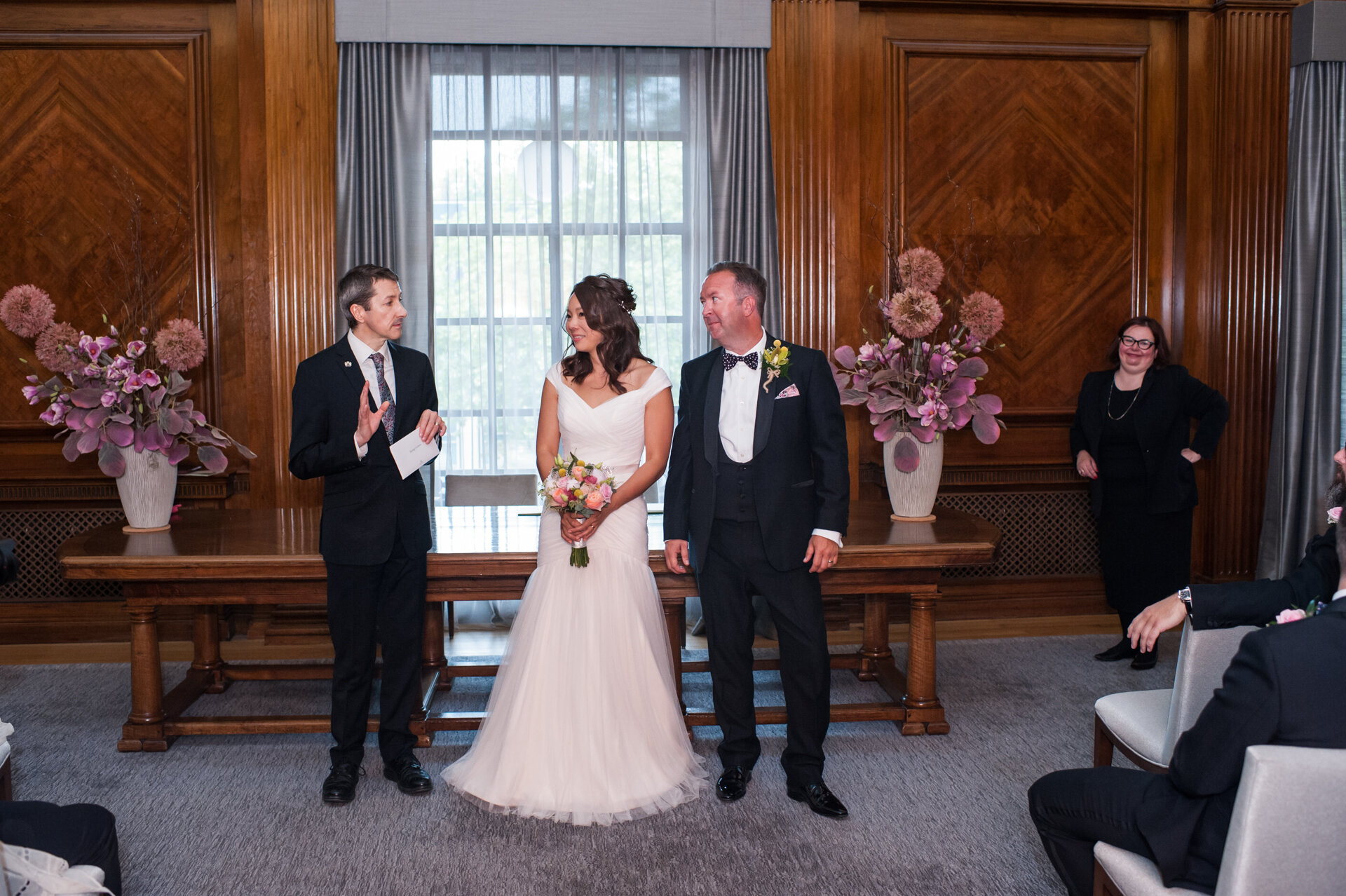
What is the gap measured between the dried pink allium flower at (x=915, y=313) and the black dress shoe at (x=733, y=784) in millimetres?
2055

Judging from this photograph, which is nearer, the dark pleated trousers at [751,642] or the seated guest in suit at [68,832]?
the seated guest in suit at [68,832]

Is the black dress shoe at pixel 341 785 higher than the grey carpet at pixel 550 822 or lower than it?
higher

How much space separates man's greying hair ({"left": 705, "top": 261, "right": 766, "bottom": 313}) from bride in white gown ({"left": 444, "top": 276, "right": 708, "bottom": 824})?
388 millimetres

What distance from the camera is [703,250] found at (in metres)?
5.34

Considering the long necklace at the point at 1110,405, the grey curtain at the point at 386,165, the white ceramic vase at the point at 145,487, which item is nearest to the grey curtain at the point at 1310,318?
the long necklace at the point at 1110,405

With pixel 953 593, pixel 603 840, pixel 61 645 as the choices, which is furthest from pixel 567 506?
pixel 61 645

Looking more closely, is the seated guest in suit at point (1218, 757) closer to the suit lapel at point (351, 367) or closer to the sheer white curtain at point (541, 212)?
the suit lapel at point (351, 367)

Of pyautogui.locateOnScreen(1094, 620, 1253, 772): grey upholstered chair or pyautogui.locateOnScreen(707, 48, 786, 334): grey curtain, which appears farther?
pyautogui.locateOnScreen(707, 48, 786, 334): grey curtain

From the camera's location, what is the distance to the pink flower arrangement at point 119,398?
4.08 meters

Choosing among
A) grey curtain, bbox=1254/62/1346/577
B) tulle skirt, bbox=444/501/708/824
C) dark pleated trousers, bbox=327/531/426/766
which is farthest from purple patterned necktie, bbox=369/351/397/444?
grey curtain, bbox=1254/62/1346/577

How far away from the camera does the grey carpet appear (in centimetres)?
282

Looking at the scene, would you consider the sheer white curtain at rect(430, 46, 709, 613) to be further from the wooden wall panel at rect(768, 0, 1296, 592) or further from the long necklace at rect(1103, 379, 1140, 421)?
the long necklace at rect(1103, 379, 1140, 421)

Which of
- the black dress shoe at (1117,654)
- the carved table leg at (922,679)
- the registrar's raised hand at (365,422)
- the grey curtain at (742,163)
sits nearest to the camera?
the registrar's raised hand at (365,422)

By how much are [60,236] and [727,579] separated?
162 inches
